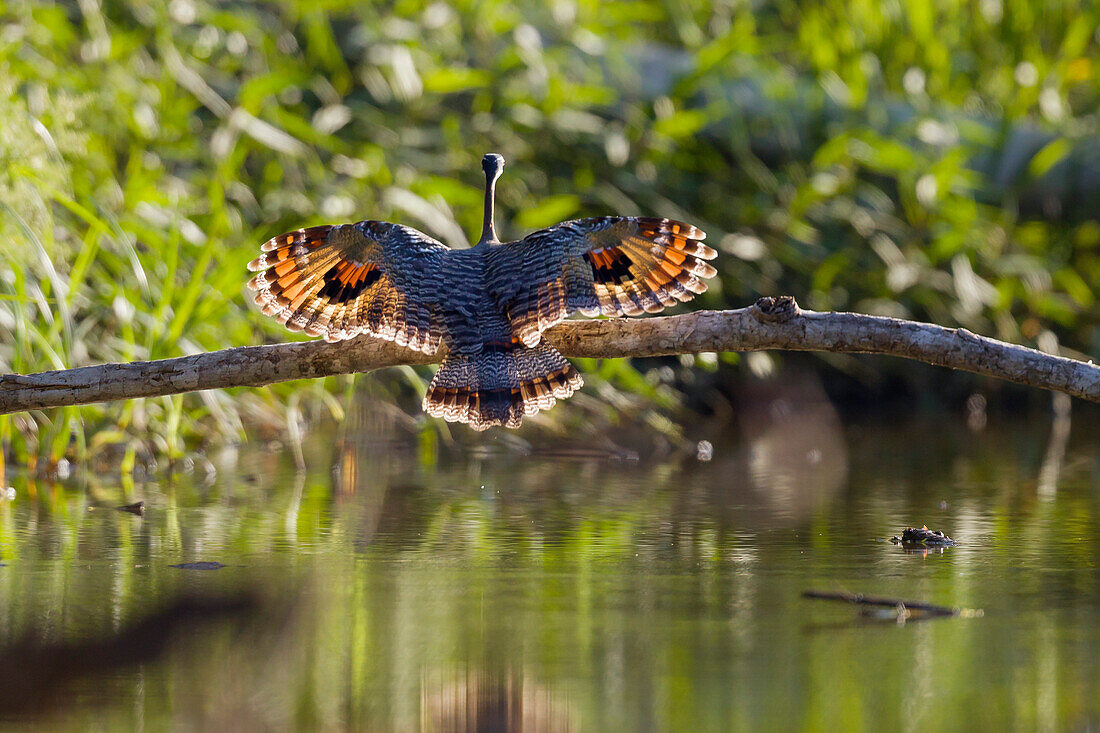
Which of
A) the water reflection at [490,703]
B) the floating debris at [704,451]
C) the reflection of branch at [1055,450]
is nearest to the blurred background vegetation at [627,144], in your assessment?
the floating debris at [704,451]

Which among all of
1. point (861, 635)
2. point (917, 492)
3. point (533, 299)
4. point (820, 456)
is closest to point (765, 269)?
point (820, 456)

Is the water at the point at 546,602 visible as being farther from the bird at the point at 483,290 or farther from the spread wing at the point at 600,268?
the spread wing at the point at 600,268

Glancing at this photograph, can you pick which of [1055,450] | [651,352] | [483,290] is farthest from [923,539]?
[1055,450]

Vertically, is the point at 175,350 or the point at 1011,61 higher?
the point at 1011,61

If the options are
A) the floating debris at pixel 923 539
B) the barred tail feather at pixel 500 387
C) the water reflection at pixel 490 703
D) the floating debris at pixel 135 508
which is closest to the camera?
the water reflection at pixel 490 703

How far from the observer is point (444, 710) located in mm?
1816

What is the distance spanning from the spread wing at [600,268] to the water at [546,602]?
1.83ft

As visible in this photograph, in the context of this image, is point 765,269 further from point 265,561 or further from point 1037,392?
point 265,561

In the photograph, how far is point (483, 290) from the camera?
292 centimetres

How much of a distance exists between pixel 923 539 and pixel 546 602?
1.05 m

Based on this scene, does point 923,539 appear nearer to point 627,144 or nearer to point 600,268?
point 600,268

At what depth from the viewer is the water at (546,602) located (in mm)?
1831

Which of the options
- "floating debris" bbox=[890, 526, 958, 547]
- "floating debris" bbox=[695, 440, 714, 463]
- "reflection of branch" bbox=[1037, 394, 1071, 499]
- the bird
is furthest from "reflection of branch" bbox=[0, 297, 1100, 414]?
"floating debris" bbox=[695, 440, 714, 463]

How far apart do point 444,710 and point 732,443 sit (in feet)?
11.8
